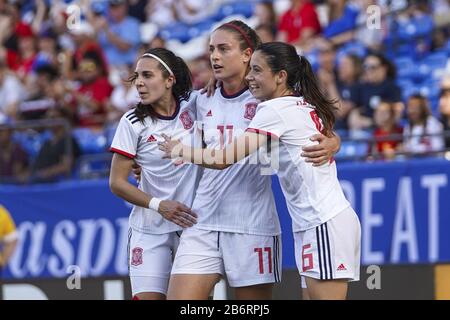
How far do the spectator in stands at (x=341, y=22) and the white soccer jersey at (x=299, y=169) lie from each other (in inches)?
282

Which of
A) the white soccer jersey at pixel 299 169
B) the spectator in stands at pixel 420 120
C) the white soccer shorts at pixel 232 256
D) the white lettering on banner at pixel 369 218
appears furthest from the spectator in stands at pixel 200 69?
the white soccer jersey at pixel 299 169

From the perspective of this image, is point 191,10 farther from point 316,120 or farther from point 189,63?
point 316,120

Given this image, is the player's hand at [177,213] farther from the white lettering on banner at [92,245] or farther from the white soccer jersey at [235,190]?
the white lettering on banner at [92,245]

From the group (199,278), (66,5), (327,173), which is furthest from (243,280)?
(66,5)

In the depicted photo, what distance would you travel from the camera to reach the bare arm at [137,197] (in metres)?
7.07

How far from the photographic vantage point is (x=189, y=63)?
13930mm

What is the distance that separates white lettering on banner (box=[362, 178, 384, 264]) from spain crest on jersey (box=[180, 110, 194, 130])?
3354mm

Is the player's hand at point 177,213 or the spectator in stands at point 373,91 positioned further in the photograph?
the spectator in stands at point 373,91

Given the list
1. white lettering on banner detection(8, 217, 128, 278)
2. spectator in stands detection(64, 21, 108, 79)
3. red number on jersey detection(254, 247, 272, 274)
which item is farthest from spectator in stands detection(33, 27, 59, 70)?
red number on jersey detection(254, 247, 272, 274)

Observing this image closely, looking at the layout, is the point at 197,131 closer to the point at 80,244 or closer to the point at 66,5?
the point at 80,244

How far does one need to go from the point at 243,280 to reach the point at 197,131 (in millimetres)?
996

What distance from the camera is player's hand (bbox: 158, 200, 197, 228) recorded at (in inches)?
278

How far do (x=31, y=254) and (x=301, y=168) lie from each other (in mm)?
6089

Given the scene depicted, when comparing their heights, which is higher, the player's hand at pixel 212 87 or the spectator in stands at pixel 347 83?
the spectator in stands at pixel 347 83
